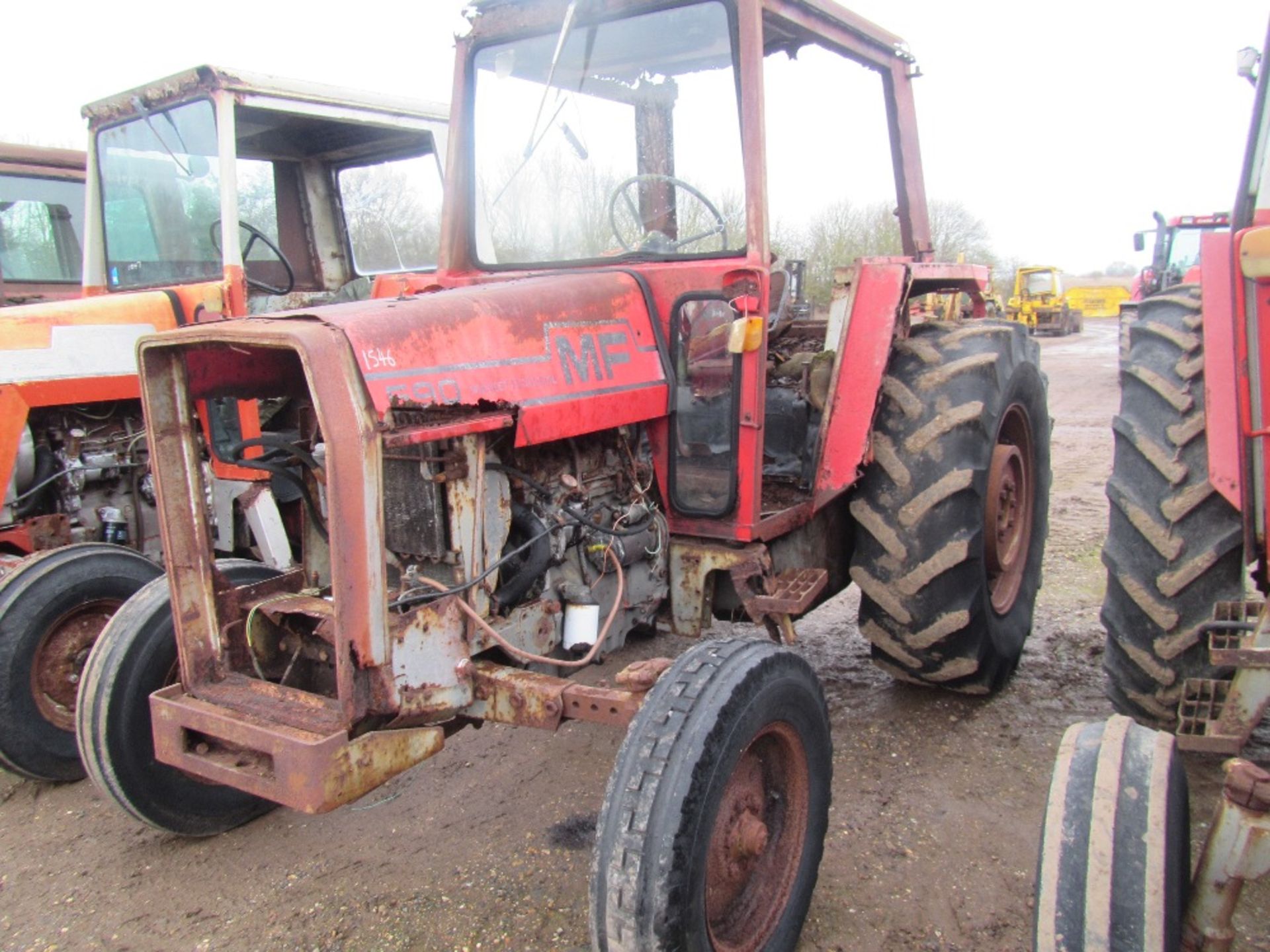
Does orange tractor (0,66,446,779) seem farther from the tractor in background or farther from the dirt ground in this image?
the tractor in background

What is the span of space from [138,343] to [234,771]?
3.50 feet

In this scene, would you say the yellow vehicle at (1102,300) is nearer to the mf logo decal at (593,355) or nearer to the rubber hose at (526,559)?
the mf logo decal at (593,355)

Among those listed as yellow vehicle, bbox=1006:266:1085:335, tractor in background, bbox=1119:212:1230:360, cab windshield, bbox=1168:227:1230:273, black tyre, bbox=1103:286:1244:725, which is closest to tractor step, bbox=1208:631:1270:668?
black tyre, bbox=1103:286:1244:725

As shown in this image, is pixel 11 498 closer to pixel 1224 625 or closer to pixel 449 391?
pixel 449 391

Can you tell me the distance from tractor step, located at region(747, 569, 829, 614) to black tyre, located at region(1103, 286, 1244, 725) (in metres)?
0.89


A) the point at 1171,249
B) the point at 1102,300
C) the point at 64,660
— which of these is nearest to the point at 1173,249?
the point at 1171,249

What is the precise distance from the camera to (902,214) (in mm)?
4270

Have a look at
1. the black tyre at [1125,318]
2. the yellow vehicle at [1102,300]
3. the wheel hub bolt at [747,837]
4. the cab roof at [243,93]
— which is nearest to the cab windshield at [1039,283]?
the yellow vehicle at [1102,300]

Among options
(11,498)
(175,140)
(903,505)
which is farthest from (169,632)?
(175,140)

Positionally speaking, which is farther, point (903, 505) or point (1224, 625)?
point (903, 505)

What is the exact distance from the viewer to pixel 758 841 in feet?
7.56

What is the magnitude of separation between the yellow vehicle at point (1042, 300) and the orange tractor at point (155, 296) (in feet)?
84.1

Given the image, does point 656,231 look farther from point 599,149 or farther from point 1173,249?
point 1173,249

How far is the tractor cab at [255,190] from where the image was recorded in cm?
439
